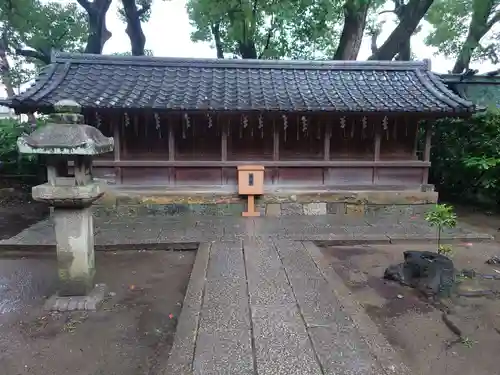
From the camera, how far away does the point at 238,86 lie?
954cm

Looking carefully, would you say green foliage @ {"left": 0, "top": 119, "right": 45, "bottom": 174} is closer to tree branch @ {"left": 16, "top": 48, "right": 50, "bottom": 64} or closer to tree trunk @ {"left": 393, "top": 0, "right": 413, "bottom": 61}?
tree branch @ {"left": 16, "top": 48, "right": 50, "bottom": 64}

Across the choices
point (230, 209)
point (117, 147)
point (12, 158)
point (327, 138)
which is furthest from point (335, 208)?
point (12, 158)

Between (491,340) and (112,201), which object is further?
(112,201)

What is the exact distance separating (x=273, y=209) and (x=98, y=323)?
5.80m

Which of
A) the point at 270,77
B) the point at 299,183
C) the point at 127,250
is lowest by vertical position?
the point at 127,250

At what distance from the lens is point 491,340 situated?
3859mm

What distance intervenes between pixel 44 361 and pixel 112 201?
19.5ft

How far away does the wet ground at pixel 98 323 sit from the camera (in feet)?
11.1

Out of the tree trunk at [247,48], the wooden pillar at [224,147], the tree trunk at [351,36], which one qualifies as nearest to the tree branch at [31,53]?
the tree trunk at [247,48]

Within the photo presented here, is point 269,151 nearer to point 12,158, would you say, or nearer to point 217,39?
point 12,158

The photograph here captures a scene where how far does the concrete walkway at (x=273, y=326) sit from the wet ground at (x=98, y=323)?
1.23 feet

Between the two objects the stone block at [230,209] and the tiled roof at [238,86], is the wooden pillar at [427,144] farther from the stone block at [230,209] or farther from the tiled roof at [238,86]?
the stone block at [230,209]

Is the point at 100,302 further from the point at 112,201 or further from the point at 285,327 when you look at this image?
the point at 112,201

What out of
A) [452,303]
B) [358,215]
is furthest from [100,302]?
[358,215]
